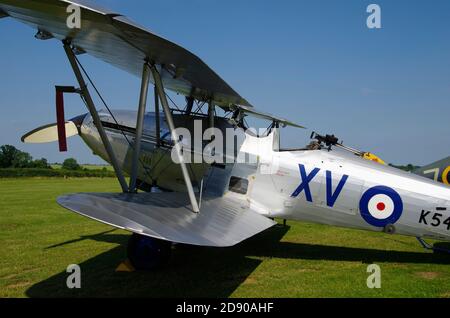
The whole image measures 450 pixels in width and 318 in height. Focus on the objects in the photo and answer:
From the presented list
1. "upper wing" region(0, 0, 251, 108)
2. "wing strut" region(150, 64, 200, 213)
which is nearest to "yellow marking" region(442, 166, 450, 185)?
"upper wing" region(0, 0, 251, 108)

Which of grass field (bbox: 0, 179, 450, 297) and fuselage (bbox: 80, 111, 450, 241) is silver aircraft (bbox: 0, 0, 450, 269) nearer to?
fuselage (bbox: 80, 111, 450, 241)

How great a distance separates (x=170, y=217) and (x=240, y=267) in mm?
1908

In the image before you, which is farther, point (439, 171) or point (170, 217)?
point (439, 171)

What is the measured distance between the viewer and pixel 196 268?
5.77 meters

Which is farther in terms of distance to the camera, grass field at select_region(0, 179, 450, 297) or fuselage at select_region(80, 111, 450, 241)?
fuselage at select_region(80, 111, 450, 241)

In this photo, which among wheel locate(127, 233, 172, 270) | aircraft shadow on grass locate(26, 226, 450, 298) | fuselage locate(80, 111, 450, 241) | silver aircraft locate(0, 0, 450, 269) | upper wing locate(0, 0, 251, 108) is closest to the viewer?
upper wing locate(0, 0, 251, 108)

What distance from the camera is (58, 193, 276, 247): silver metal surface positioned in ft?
12.2

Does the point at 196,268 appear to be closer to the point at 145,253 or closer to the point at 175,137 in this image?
the point at 145,253

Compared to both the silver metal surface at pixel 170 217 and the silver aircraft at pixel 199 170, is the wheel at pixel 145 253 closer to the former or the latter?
the silver aircraft at pixel 199 170

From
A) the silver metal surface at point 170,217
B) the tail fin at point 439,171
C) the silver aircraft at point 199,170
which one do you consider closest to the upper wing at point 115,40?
the silver aircraft at point 199,170

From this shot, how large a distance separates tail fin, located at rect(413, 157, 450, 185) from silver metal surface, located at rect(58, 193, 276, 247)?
3.33 meters

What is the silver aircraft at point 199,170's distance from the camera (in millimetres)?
4262

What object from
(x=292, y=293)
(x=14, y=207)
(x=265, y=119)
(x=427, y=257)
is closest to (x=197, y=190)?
(x=292, y=293)

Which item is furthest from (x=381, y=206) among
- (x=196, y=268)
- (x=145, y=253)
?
(x=145, y=253)
